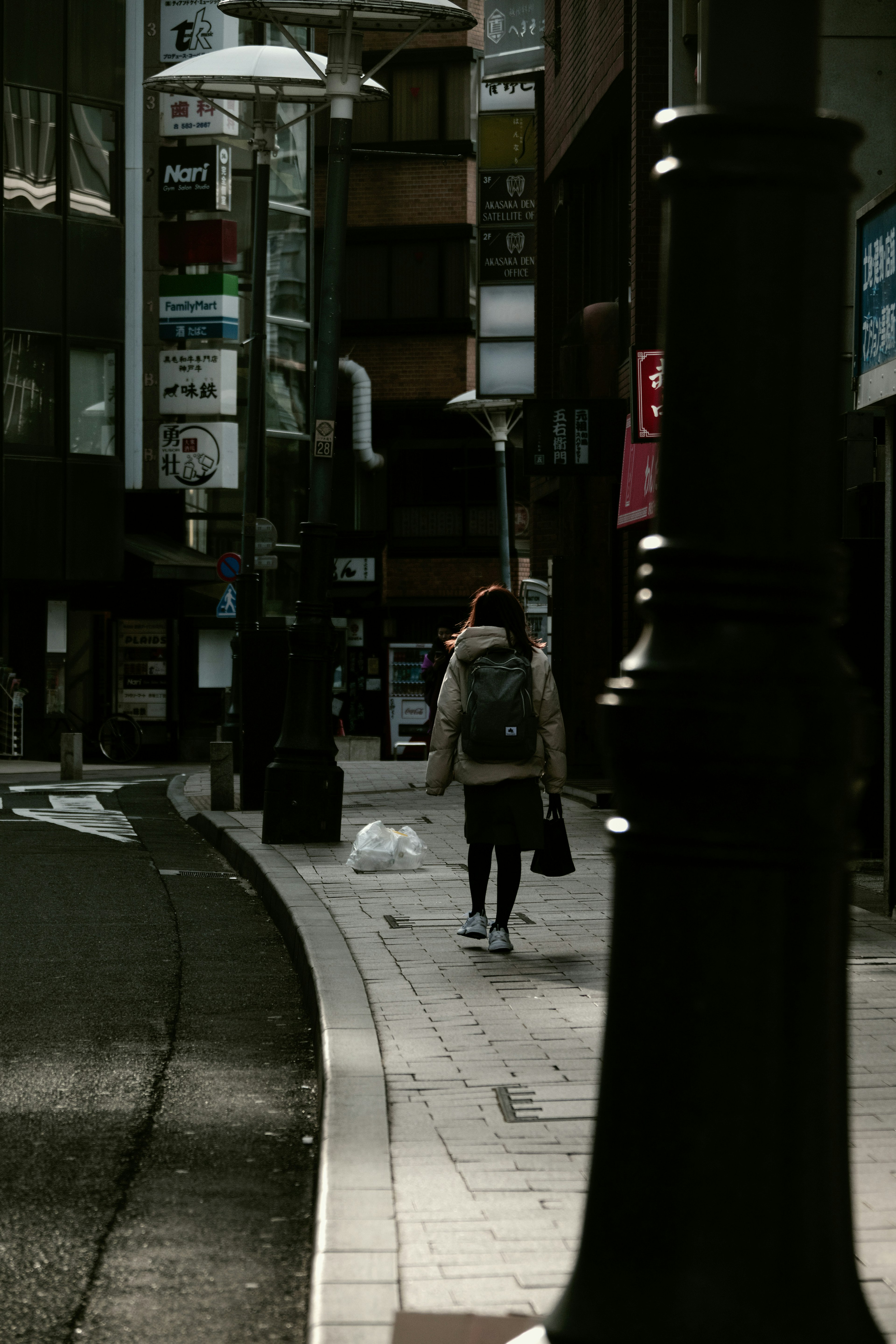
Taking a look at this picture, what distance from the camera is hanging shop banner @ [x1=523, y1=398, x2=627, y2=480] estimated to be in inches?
715

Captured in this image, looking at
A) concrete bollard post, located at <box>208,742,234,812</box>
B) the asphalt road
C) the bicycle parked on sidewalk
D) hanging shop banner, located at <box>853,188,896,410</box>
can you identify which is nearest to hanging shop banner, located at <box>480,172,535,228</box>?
concrete bollard post, located at <box>208,742,234,812</box>

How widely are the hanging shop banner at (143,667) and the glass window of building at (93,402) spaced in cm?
349

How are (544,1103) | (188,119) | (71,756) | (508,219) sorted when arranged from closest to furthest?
(544,1103) < (71,756) < (508,219) < (188,119)

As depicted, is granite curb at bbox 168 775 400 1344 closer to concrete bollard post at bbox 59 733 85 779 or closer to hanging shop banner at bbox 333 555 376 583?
concrete bollard post at bbox 59 733 85 779

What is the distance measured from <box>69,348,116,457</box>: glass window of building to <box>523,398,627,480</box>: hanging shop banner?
1637 centimetres

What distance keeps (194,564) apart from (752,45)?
31.2 metres

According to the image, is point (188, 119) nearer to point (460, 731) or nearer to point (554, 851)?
point (460, 731)

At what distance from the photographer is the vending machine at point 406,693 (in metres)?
38.6

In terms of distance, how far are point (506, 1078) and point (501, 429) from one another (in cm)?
3428

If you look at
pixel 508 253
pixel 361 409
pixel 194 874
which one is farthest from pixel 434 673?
pixel 361 409

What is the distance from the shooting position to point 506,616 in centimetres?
835

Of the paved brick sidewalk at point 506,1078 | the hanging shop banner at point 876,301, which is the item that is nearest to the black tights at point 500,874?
the paved brick sidewalk at point 506,1078

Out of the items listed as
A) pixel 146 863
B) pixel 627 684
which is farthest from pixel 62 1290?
pixel 146 863

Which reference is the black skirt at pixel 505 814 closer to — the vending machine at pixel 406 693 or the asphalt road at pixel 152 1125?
the asphalt road at pixel 152 1125
